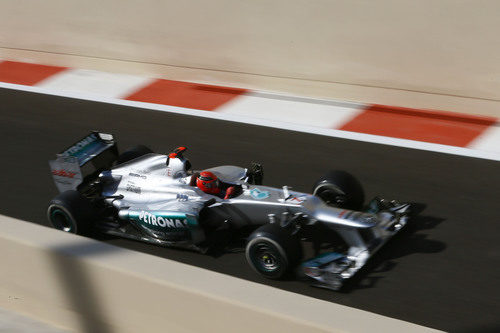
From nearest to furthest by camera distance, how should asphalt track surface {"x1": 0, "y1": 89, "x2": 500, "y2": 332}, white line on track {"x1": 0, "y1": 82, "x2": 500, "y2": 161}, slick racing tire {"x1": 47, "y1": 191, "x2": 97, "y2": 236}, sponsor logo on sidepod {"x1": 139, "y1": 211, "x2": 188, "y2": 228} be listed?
asphalt track surface {"x1": 0, "y1": 89, "x2": 500, "y2": 332} < sponsor logo on sidepod {"x1": 139, "y1": 211, "x2": 188, "y2": 228} < slick racing tire {"x1": 47, "y1": 191, "x2": 97, "y2": 236} < white line on track {"x1": 0, "y1": 82, "x2": 500, "y2": 161}

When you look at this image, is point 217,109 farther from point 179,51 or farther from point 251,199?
point 251,199

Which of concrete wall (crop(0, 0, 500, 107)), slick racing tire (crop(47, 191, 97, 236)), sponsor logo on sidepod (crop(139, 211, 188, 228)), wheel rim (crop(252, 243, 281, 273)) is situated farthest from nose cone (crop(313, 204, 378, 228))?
concrete wall (crop(0, 0, 500, 107))

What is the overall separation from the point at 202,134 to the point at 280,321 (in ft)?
18.2

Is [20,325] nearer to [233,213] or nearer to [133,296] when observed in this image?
[133,296]

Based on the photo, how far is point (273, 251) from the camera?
18.9ft

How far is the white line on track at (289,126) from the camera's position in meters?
7.87

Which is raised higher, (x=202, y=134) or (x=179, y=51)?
(x=179, y=51)

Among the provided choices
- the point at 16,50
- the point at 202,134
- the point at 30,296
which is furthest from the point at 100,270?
the point at 16,50

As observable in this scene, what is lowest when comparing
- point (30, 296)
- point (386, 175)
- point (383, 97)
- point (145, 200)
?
point (30, 296)

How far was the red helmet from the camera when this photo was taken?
646 centimetres

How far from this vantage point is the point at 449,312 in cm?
538

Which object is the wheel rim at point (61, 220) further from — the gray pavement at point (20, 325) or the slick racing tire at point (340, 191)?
the slick racing tire at point (340, 191)

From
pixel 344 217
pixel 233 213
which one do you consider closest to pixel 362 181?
pixel 344 217

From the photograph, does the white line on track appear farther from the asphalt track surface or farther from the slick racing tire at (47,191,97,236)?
the slick racing tire at (47,191,97,236)
